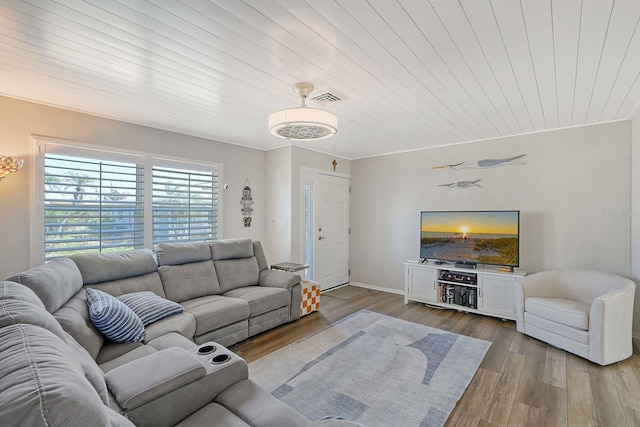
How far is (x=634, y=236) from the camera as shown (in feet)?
10.3

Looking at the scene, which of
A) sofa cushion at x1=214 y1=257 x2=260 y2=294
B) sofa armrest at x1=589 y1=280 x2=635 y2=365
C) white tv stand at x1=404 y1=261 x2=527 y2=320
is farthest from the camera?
white tv stand at x1=404 y1=261 x2=527 y2=320

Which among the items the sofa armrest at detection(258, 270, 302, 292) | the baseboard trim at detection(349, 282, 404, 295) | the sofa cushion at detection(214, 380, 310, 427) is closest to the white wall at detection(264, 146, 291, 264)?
the sofa armrest at detection(258, 270, 302, 292)

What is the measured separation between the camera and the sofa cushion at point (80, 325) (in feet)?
5.76

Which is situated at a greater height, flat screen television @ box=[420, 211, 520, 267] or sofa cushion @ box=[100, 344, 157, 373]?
flat screen television @ box=[420, 211, 520, 267]

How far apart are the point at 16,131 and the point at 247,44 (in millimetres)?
2586

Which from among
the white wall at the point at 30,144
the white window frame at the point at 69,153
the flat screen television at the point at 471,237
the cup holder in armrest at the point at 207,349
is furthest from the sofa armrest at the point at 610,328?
the white window frame at the point at 69,153

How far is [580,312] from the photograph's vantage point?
9.19 feet

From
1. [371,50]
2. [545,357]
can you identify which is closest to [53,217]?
[371,50]

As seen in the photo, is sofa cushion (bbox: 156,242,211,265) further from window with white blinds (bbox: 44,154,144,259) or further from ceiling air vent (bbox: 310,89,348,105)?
ceiling air vent (bbox: 310,89,348,105)

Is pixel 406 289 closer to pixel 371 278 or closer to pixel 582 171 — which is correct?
pixel 371 278

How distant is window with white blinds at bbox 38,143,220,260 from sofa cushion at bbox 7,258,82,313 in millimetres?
978

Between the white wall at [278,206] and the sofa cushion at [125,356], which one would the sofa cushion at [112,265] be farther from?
the white wall at [278,206]

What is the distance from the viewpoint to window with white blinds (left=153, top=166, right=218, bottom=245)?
371 centimetres

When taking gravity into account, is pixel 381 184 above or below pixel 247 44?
below
